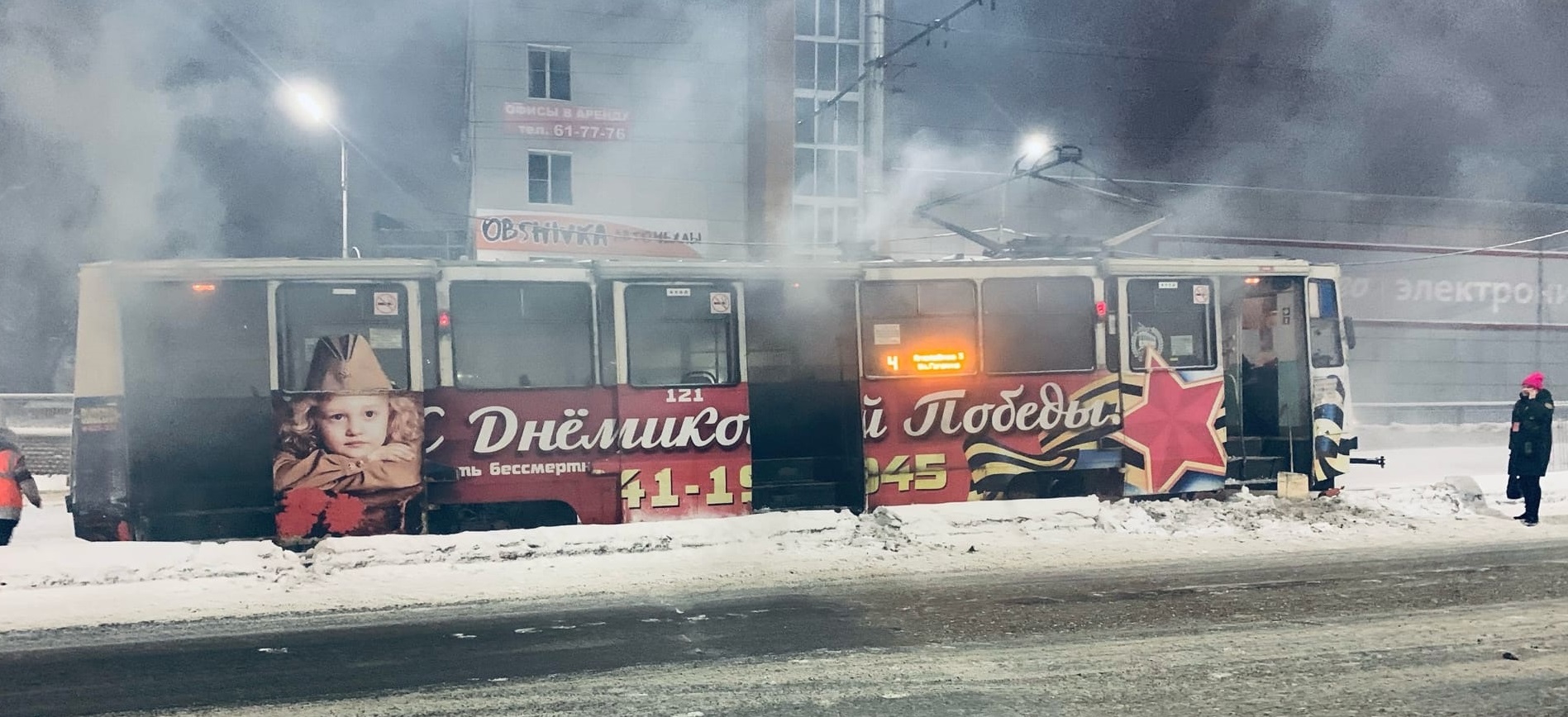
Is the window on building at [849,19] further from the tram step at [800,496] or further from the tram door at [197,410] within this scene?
the tram door at [197,410]

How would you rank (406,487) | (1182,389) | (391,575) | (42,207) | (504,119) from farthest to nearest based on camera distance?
(504,119), (42,207), (1182,389), (406,487), (391,575)

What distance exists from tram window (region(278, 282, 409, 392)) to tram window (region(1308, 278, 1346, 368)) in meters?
8.81

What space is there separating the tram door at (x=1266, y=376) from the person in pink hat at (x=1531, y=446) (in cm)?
170

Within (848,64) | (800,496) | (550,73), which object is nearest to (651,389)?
(800,496)

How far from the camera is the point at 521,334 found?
27.4ft

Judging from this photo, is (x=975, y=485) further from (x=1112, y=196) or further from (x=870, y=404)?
(x=1112, y=196)

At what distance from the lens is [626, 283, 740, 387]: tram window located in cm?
860

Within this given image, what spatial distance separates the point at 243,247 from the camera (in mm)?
19109

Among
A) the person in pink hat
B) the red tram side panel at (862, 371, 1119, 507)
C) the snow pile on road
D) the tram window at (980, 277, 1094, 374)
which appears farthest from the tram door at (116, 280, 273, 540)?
the person in pink hat

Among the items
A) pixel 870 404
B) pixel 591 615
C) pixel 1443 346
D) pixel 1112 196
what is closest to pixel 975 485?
pixel 870 404

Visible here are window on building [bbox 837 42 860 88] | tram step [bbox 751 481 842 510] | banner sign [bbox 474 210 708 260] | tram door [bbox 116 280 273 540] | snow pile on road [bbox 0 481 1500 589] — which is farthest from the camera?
window on building [bbox 837 42 860 88]

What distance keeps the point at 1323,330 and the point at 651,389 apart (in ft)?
Answer: 22.8

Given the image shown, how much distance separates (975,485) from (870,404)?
1.28 meters

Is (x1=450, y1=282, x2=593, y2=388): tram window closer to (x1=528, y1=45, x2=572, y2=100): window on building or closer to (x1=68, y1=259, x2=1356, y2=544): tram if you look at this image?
(x1=68, y1=259, x2=1356, y2=544): tram
